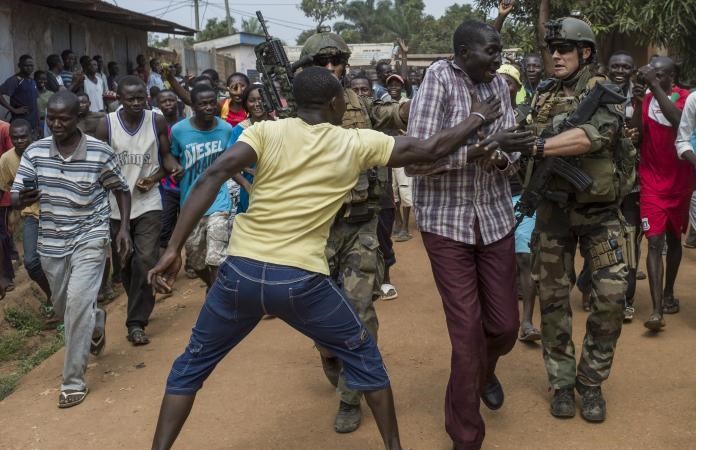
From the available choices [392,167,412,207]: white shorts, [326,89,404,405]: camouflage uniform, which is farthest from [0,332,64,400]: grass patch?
[392,167,412,207]: white shorts

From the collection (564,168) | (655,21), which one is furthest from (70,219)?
(655,21)

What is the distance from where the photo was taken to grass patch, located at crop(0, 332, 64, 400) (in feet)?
18.5

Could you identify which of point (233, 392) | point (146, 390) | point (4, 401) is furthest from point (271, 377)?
point (4, 401)

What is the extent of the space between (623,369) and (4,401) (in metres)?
4.10

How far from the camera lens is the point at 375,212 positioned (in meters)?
4.54

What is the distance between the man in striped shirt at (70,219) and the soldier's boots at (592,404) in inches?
122

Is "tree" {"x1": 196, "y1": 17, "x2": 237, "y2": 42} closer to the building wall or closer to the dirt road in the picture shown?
the building wall

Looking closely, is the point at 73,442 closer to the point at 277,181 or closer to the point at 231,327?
the point at 231,327

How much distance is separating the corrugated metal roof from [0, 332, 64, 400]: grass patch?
354 inches

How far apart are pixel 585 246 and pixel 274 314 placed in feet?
6.48

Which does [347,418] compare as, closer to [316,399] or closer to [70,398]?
[316,399]

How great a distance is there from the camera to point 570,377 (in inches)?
176

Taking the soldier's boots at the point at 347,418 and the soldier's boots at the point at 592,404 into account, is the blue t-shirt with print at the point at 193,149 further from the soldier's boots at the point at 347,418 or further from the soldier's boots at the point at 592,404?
the soldier's boots at the point at 592,404

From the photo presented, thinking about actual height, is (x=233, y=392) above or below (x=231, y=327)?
below
